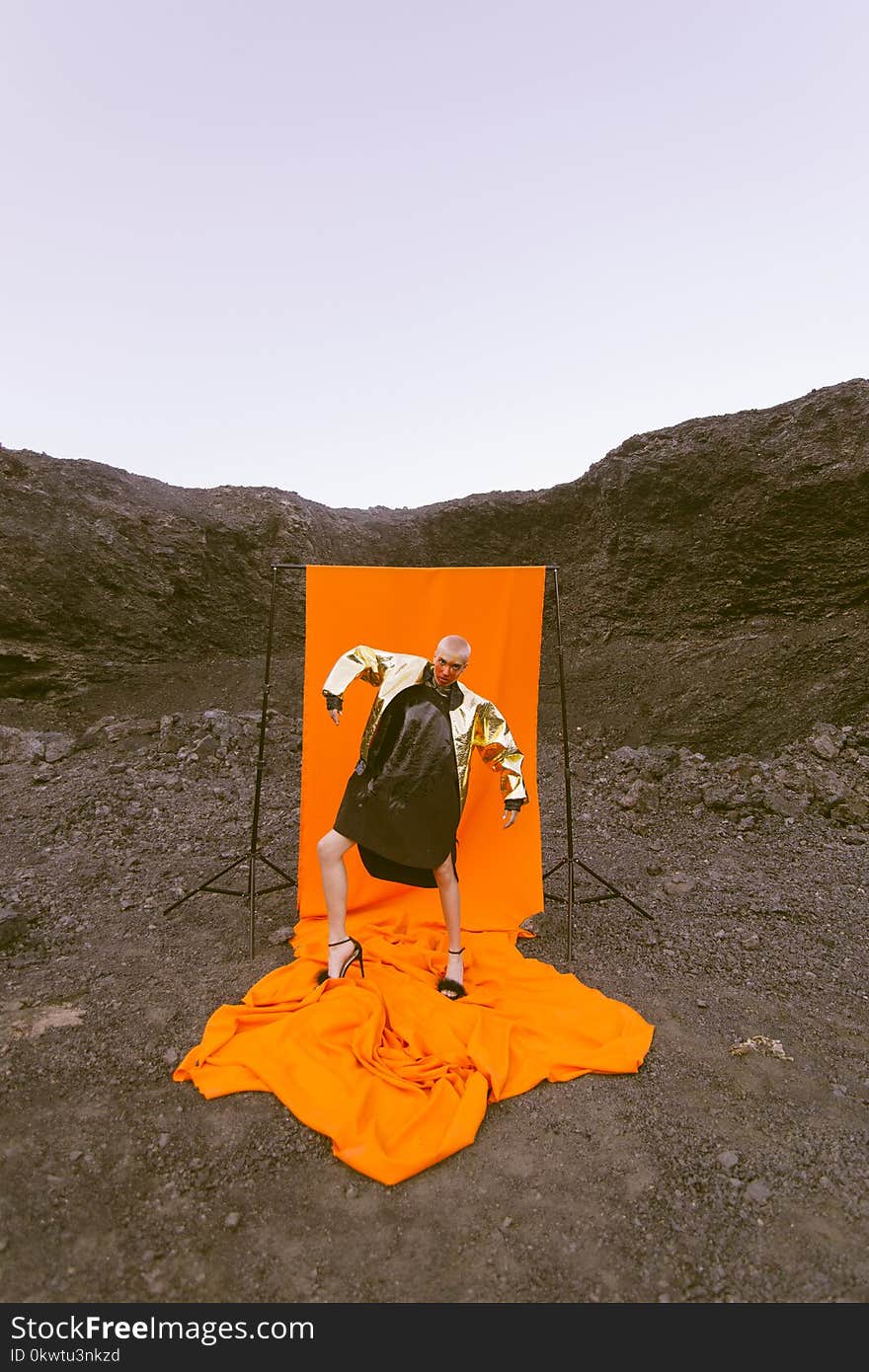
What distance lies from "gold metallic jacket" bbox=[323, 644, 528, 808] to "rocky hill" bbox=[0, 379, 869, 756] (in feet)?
16.6

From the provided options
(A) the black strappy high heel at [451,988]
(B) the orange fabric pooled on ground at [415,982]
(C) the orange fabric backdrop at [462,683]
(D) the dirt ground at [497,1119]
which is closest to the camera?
(D) the dirt ground at [497,1119]

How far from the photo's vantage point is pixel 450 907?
4637 millimetres

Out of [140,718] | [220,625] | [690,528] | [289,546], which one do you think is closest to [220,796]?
[140,718]

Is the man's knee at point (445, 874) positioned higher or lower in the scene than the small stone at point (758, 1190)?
higher

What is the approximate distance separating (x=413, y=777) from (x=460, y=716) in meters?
0.53

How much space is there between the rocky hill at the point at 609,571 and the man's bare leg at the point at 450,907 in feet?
17.5

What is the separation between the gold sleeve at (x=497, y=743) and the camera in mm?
4711

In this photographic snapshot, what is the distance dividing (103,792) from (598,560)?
7.98 m

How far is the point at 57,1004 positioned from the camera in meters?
4.30

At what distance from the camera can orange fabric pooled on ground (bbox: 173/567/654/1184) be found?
3.44 metres
